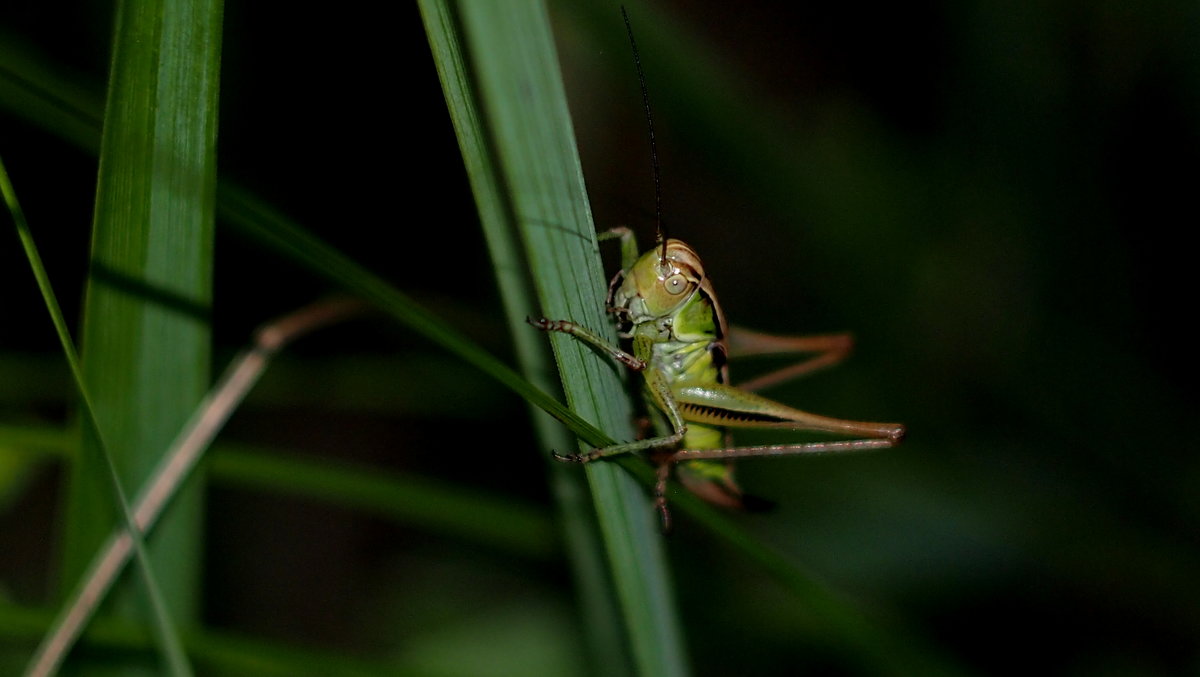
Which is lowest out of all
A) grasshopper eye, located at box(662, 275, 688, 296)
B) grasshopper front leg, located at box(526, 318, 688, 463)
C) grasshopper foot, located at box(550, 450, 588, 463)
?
grasshopper foot, located at box(550, 450, 588, 463)

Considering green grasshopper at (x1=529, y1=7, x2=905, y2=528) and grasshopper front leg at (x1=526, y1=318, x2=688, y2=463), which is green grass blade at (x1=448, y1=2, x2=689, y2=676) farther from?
green grasshopper at (x1=529, y1=7, x2=905, y2=528)

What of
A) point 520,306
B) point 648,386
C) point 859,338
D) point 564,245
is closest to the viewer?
point 564,245

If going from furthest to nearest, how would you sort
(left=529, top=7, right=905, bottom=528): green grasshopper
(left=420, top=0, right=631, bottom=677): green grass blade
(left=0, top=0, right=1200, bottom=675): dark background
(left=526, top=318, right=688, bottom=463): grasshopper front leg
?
(left=0, top=0, right=1200, bottom=675): dark background
(left=529, top=7, right=905, bottom=528): green grasshopper
(left=526, top=318, right=688, bottom=463): grasshopper front leg
(left=420, top=0, right=631, bottom=677): green grass blade

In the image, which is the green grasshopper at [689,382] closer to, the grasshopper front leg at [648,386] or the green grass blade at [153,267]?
the grasshopper front leg at [648,386]

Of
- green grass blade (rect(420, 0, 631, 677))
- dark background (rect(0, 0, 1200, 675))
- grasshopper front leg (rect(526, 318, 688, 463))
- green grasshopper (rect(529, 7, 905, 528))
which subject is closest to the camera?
green grass blade (rect(420, 0, 631, 677))

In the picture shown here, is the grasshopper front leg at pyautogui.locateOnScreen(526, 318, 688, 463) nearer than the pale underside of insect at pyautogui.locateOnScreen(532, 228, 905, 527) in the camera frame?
Yes

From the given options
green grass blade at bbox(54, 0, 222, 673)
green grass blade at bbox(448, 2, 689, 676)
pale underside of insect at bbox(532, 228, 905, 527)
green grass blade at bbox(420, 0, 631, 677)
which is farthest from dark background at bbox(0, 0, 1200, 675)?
green grass blade at bbox(448, 2, 689, 676)

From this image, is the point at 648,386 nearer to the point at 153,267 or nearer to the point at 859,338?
the point at 153,267

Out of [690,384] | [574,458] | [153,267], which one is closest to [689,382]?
[690,384]
